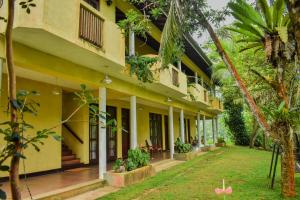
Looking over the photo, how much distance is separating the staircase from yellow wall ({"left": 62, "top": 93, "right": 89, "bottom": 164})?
0.55 ft

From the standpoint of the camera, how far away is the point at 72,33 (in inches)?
269

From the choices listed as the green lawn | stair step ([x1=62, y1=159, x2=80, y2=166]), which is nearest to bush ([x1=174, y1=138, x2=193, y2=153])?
the green lawn

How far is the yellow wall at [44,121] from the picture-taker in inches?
393

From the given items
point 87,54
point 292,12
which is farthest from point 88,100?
point 87,54

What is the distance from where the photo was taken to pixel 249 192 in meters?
7.99

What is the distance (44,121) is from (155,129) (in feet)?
39.1

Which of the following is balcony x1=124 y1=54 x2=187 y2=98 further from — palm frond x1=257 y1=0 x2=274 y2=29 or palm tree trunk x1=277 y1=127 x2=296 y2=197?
palm tree trunk x1=277 y1=127 x2=296 y2=197

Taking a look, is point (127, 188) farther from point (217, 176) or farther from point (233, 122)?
point (233, 122)

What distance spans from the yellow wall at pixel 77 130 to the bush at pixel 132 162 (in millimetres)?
2797

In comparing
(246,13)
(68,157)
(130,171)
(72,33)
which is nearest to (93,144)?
(68,157)

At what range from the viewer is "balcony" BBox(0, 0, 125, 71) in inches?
235

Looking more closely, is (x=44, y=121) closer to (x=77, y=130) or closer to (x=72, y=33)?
(x=77, y=130)

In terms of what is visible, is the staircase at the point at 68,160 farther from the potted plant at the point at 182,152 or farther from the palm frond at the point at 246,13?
the palm frond at the point at 246,13

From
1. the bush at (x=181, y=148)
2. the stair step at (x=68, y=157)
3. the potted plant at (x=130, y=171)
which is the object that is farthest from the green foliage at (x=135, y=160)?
the bush at (x=181, y=148)
